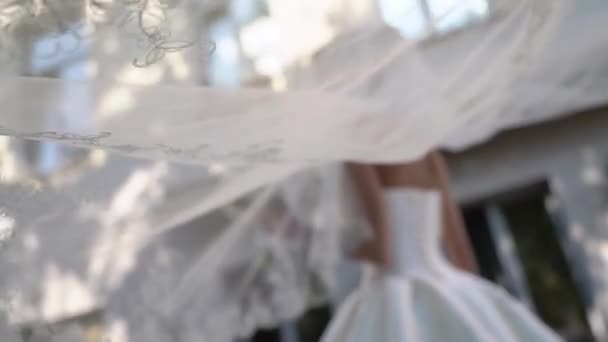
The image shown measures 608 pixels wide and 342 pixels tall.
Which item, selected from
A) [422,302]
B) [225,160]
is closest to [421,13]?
[225,160]

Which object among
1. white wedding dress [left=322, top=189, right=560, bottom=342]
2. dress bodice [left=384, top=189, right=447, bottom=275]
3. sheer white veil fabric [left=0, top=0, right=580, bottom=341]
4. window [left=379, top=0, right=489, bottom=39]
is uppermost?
window [left=379, top=0, right=489, bottom=39]

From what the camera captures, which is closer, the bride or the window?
the window

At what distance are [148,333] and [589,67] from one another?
96 centimetres

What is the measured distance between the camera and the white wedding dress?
0.99 metres

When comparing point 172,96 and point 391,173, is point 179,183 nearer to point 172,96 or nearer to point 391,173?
point 172,96

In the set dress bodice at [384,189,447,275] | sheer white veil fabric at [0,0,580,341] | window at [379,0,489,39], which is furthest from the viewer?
dress bodice at [384,189,447,275]

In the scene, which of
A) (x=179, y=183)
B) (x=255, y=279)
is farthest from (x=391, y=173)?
(x=179, y=183)

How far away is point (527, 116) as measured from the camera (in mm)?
1227

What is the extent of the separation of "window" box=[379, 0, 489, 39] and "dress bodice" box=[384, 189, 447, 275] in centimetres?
56

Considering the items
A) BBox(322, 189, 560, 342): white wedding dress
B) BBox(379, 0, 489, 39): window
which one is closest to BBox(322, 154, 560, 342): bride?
BBox(322, 189, 560, 342): white wedding dress

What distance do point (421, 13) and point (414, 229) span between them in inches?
23.4

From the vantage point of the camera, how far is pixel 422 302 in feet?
3.50

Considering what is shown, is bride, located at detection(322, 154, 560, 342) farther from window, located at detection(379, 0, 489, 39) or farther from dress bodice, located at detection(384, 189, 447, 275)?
window, located at detection(379, 0, 489, 39)

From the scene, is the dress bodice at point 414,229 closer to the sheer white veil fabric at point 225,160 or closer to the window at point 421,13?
the sheer white veil fabric at point 225,160
